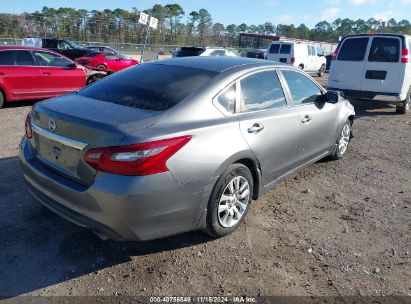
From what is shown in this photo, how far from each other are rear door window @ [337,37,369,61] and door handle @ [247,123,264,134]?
292 inches

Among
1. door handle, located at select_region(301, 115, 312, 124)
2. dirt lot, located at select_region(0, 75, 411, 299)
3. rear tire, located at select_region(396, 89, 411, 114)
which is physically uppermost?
door handle, located at select_region(301, 115, 312, 124)

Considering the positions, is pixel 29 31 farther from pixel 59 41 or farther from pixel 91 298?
pixel 91 298

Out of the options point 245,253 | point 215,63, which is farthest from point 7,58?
point 245,253

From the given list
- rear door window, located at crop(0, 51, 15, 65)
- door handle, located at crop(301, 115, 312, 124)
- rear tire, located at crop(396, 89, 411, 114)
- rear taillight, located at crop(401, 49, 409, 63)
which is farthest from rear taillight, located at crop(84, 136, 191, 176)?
rear tire, located at crop(396, 89, 411, 114)

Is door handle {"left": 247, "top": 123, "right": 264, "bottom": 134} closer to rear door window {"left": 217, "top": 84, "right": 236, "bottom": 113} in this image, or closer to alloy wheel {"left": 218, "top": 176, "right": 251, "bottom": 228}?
rear door window {"left": 217, "top": 84, "right": 236, "bottom": 113}

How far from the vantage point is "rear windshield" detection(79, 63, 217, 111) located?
3.22 m

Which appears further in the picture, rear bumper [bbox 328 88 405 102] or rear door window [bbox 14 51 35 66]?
rear bumper [bbox 328 88 405 102]

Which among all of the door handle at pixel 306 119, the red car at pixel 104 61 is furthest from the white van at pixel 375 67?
the red car at pixel 104 61

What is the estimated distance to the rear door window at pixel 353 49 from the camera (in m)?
9.77

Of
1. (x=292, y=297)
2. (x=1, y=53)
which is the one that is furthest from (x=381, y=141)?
(x=1, y=53)

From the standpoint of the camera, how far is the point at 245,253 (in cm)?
334

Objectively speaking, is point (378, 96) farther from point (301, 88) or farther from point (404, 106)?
point (301, 88)

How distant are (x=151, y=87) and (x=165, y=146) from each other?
93cm

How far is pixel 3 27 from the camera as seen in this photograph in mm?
39719
